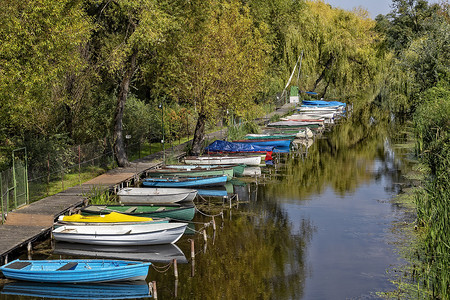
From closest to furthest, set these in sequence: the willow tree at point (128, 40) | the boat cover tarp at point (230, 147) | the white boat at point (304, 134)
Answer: the willow tree at point (128, 40), the boat cover tarp at point (230, 147), the white boat at point (304, 134)

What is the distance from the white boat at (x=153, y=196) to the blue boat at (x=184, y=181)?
3.79 m

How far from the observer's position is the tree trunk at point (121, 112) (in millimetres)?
39188

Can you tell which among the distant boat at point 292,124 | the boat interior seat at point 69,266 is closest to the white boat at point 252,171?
the distant boat at point 292,124

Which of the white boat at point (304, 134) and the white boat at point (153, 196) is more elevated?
the white boat at point (304, 134)

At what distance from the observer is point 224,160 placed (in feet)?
141

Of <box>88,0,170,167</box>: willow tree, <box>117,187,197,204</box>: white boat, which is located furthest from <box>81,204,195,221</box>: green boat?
<box>88,0,170,167</box>: willow tree

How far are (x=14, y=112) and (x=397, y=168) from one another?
29.8m

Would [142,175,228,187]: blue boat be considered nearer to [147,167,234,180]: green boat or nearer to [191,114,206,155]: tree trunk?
[147,167,234,180]: green boat

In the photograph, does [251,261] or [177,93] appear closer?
[251,261]

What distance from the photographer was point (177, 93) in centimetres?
4638

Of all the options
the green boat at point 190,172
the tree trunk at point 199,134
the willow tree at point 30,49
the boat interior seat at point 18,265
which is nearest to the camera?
the boat interior seat at point 18,265

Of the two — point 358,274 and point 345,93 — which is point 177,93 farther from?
point 345,93

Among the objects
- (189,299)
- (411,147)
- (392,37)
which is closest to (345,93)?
(392,37)

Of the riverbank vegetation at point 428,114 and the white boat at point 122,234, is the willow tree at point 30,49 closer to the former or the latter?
the white boat at point 122,234
